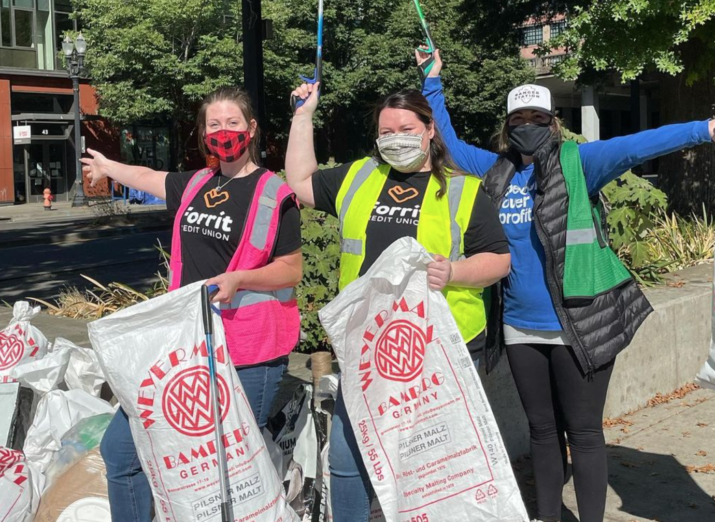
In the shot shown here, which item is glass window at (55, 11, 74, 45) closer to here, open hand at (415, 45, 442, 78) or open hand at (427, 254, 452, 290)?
open hand at (415, 45, 442, 78)

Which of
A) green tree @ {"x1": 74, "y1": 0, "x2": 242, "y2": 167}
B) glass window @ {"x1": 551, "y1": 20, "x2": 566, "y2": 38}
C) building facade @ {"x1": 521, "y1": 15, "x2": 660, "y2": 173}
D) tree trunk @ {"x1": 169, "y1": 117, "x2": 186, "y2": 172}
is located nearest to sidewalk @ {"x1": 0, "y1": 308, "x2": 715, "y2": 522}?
glass window @ {"x1": 551, "y1": 20, "x2": 566, "y2": 38}

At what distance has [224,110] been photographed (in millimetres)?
3271

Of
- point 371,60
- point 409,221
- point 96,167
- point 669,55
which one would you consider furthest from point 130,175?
point 371,60

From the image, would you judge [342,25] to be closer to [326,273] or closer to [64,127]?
[64,127]

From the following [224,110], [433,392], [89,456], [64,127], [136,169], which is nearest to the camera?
[433,392]

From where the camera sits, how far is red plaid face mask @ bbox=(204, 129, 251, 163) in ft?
10.6

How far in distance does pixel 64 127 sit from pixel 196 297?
3296cm

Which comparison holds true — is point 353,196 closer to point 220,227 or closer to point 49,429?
point 220,227

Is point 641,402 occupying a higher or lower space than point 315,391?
lower

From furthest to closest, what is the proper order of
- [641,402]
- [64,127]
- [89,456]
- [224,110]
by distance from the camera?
[64,127] → [641,402] → [89,456] → [224,110]

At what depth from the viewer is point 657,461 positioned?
4.82 meters

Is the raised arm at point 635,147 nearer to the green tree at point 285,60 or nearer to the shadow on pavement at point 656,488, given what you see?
the shadow on pavement at point 656,488

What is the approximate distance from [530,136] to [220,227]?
3.96 feet

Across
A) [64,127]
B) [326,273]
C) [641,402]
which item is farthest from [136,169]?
[64,127]
